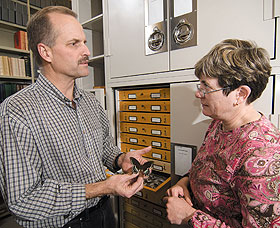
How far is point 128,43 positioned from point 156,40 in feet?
0.86

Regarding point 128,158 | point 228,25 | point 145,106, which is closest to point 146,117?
point 145,106

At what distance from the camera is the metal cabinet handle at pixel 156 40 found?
1.13 m

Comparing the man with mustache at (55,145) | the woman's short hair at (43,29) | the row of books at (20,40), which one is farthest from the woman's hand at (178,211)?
the row of books at (20,40)

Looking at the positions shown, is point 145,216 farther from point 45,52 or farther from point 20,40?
point 20,40

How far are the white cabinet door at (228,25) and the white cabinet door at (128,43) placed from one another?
23 cm

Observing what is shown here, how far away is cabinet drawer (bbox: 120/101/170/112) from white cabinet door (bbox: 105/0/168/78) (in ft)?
0.76

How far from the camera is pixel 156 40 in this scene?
3.78ft

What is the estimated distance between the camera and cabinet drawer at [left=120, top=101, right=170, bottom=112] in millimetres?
1242

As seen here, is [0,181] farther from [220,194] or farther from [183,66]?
[183,66]

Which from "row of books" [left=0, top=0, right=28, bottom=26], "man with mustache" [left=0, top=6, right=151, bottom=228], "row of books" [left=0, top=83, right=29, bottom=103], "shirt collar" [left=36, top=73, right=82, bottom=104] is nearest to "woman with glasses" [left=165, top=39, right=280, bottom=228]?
"man with mustache" [left=0, top=6, right=151, bottom=228]

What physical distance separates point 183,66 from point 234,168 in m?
0.64

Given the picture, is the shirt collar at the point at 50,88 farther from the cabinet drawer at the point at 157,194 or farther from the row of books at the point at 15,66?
the row of books at the point at 15,66

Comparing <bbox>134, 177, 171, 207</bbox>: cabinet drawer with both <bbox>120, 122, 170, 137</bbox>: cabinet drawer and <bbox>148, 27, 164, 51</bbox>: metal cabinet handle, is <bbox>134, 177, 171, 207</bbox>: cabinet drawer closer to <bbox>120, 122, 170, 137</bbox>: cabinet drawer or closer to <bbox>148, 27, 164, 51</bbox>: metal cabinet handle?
<bbox>120, 122, 170, 137</bbox>: cabinet drawer

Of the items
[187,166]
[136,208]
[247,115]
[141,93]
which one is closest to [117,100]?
Result: [141,93]
